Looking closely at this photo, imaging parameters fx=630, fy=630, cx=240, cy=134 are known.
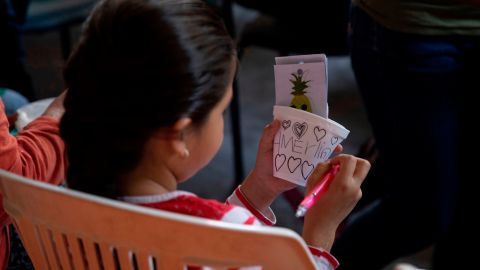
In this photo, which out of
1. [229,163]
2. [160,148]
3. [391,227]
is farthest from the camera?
[229,163]

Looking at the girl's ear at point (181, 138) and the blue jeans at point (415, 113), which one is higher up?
the girl's ear at point (181, 138)

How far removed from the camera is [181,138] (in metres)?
0.80

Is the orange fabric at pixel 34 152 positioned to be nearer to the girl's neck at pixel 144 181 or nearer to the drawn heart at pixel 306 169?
the girl's neck at pixel 144 181

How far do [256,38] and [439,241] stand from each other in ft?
2.85

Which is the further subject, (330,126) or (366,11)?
(366,11)

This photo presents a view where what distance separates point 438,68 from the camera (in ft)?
4.31

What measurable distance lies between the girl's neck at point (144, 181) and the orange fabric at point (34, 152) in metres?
0.18

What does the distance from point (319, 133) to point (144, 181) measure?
10.0 inches

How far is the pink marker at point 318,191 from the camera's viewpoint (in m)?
0.83

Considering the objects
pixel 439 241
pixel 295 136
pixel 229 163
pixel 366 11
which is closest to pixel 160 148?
pixel 295 136

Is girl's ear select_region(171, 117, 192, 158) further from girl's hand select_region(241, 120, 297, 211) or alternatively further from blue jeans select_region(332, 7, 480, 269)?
blue jeans select_region(332, 7, 480, 269)

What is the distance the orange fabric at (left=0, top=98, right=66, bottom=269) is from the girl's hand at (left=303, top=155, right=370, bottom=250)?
393mm

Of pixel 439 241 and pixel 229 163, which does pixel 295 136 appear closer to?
pixel 439 241

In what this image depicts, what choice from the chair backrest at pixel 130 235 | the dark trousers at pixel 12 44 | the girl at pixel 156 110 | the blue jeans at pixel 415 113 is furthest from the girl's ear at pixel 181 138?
the dark trousers at pixel 12 44
